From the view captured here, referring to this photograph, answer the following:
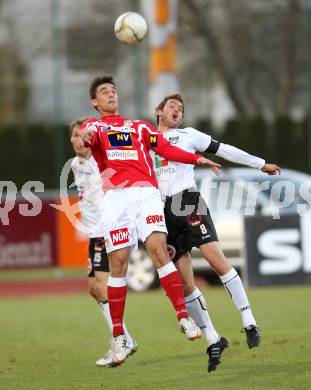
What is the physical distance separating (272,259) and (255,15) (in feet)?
40.9

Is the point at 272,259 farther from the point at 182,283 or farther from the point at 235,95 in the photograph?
the point at 235,95

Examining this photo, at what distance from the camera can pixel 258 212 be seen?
1681 centimetres

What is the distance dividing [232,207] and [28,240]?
14.6 feet

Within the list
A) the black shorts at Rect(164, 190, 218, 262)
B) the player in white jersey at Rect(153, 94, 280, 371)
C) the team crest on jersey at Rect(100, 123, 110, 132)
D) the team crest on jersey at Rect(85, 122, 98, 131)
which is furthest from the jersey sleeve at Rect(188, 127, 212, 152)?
the team crest on jersey at Rect(85, 122, 98, 131)

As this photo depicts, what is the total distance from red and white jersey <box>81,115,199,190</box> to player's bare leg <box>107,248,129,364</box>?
598 mm

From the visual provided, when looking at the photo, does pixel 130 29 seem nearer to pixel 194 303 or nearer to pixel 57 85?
pixel 194 303

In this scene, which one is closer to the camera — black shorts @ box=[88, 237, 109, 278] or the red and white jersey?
the red and white jersey

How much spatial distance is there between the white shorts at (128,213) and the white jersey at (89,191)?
1.77 meters

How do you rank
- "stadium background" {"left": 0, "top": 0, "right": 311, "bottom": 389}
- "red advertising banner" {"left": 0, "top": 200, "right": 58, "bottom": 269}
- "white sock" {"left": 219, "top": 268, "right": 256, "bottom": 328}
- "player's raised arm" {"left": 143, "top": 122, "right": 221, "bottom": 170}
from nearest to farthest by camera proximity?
"player's raised arm" {"left": 143, "top": 122, "right": 221, "bottom": 170}, "white sock" {"left": 219, "top": 268, "right": 256, "bottom": 328}, "red advertising banner" {"left": 0, "top": 200, "right": 58, "bottom": 269}, "stadium background" {"left": 0, "top": 0, "right": 311, "bottom": 389}

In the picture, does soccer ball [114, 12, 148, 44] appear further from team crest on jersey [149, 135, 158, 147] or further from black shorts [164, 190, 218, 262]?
black shorts [164, 190, 218, 262]

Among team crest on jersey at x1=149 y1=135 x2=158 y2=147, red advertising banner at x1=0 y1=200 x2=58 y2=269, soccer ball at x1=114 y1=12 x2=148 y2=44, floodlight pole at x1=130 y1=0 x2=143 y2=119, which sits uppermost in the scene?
soccer ball at x1=114 y1=12 x2=148 y2=44

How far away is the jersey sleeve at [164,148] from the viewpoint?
8.61 m

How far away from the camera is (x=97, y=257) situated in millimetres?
10289

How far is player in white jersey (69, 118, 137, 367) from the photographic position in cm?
1019
